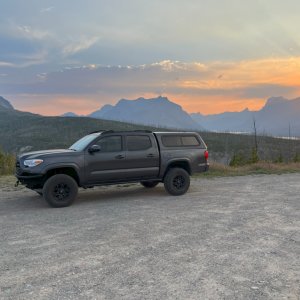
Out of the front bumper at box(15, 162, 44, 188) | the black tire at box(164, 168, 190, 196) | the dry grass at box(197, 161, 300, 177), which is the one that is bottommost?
the dry grass at box(197, 161, 300, 177)

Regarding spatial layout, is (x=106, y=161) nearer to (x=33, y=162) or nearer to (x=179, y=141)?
(x=33, y=162)

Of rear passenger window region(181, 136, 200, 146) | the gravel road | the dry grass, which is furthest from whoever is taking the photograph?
the dry grass

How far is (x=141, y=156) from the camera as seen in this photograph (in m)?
11.4

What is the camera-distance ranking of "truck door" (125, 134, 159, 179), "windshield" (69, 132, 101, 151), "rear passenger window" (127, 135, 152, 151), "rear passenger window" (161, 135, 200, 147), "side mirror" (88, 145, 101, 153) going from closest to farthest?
"side mirror" (88, 145, 101, 153)
"windshield" (69, 132, 101, 151)
"truck door" (125, 134, 159, 179)
"rear passenger window" (127, 135, 152, 151)
"rear passenger window" (161, 135, 200, 147)

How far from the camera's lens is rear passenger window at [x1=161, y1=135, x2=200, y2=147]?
39.2 ft

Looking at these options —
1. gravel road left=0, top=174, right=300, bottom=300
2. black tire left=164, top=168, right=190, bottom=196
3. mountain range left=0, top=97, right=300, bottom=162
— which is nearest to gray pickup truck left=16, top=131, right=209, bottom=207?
black tire left=164, top=168, right=190, bottom=196

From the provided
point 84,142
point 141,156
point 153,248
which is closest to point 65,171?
point 84,142

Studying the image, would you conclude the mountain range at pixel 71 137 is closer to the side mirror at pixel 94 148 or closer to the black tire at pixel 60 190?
the side mirror at pixel 94 148

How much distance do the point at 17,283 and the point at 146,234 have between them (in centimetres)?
280

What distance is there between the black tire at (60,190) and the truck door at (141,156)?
69.7 inches

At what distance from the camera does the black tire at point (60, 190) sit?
10016 mm

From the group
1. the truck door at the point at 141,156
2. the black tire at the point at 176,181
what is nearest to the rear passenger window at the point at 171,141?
the truck door at the point at 141,156

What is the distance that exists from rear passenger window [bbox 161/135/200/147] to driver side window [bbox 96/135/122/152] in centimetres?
146

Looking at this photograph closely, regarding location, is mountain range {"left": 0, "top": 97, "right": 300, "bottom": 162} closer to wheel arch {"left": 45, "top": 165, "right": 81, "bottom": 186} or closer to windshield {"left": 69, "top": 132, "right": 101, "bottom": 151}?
windshield {"left": 69, "top": 132, "right": 101, "bottom": 151}
